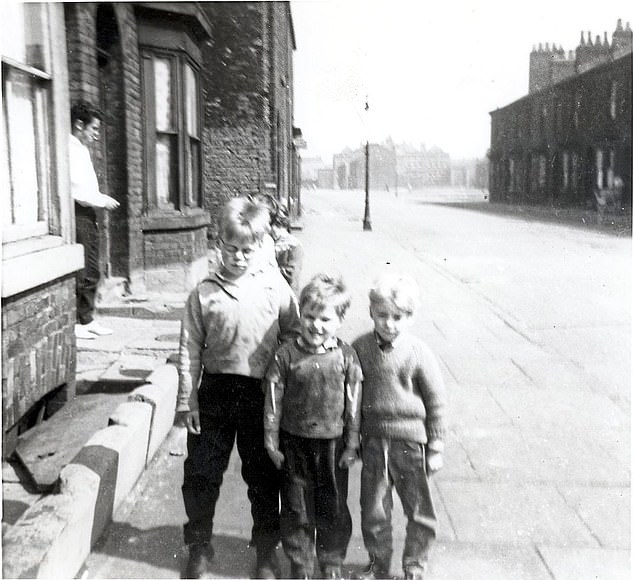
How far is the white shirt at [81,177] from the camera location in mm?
5949

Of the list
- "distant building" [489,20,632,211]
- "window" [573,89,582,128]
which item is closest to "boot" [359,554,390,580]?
"distant building" [489,20,632,211]

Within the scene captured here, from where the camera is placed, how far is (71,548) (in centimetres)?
273

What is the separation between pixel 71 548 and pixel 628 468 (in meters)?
3.05

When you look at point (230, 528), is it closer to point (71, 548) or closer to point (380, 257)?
point (71, 548)

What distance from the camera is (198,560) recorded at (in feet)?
9.47

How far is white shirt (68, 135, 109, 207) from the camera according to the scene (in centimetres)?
595

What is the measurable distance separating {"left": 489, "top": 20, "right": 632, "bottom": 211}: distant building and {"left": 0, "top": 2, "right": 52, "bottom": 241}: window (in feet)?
73.3

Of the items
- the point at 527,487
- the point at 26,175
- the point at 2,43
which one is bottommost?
the point at 527,487

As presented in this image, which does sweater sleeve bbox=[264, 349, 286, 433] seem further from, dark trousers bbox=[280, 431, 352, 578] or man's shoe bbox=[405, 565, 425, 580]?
man's shoe bbox=[405, 565, 425, 580]

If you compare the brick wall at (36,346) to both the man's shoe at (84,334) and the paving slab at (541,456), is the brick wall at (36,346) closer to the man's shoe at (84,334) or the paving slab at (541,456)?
the man's shoe at (84,334)

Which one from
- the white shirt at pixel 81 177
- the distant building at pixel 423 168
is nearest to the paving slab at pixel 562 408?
the white shirt at pixel 81 177

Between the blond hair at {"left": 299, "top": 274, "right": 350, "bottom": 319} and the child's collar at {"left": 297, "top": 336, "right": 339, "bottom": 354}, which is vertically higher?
the blond hair at {"left": 299, "top": 274, "right": 350, "bottom": 319}

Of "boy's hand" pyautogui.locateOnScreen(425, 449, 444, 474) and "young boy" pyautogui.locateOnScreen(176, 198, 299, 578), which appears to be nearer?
"boy's hand" pyautogui.locateOnScreen(425, 449, 444, 474)

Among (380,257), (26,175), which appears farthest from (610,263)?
(26,175)
